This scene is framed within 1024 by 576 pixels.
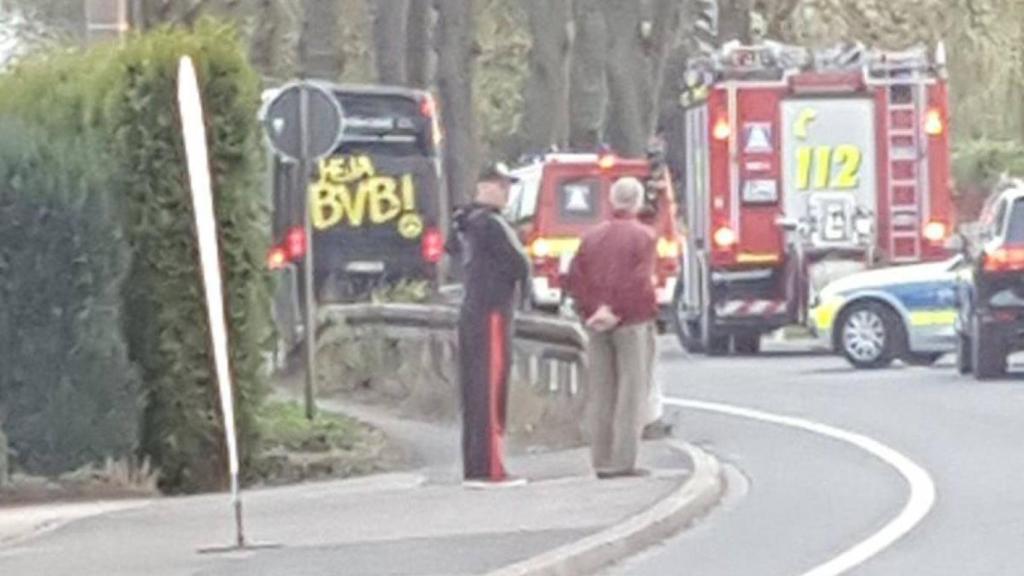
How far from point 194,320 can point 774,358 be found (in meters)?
18.7

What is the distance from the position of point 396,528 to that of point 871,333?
17822 millimetres

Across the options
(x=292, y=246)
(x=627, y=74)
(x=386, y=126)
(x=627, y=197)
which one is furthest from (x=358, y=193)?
(x=627, y=197)

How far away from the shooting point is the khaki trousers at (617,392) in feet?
68.2

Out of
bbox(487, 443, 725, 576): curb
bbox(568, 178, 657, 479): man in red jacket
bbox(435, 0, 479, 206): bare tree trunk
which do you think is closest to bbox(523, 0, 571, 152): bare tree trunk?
bbox(435, 0, 479, 206): bare tree trunk

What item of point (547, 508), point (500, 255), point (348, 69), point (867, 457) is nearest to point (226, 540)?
point (547, 508)

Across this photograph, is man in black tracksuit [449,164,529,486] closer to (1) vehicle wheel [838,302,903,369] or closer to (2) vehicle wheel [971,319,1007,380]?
(2) vehicle wheel [971,319,1007,380]

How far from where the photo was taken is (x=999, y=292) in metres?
31.8

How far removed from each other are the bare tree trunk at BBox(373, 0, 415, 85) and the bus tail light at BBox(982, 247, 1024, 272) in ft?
46.5

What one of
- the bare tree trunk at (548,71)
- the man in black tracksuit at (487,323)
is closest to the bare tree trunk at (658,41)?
the bare tree trunk at (548,71)

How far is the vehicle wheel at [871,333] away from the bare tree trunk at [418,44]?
37.8 ft

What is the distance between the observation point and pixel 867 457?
75.6 ft

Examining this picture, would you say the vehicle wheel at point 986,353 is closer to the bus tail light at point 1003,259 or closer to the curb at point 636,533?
the bus tail light at point 1003,259

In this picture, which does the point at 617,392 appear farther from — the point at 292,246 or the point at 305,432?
the point at 292,246

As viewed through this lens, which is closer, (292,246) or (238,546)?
(238,546)
